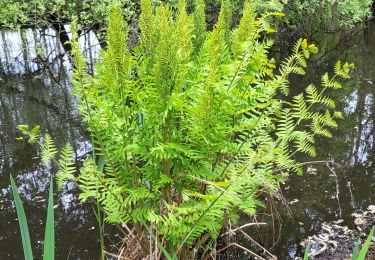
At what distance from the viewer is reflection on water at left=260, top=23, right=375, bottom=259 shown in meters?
3.93

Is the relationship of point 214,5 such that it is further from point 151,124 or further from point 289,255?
point 151,124

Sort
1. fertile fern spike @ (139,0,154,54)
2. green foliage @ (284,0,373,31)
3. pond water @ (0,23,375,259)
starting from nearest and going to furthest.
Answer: fertile fern spike @ (139,0,154,54) → pond water @ (0,23,375,259) → green foliage @ (284,0,373,31)

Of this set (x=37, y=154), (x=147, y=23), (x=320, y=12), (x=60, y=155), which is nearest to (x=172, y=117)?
(x=147, y=23)

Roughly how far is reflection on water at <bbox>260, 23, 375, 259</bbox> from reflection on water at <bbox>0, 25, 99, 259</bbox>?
6.28 ft

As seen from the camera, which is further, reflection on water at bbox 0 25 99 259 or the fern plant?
reflection on water at bbox 0 25 99 259

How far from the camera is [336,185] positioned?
3.68 meters

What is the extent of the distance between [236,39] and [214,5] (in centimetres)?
1073

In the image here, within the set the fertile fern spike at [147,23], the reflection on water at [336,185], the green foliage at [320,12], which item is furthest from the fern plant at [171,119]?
the green foliage at [320,12]

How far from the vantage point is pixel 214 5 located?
41.0 ft

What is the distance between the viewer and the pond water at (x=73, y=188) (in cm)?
392

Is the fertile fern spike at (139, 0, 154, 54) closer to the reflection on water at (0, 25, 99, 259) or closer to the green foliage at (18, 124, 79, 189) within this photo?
the green foliage at (18, 124, 79, 189)

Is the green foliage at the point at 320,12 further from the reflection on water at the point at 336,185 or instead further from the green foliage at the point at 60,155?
the green foliage at the point at 60,155

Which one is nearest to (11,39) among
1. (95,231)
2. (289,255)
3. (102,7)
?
(102,7)

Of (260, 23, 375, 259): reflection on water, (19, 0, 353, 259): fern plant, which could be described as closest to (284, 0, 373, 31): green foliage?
(260, 23, 375, 259): reflection on water
